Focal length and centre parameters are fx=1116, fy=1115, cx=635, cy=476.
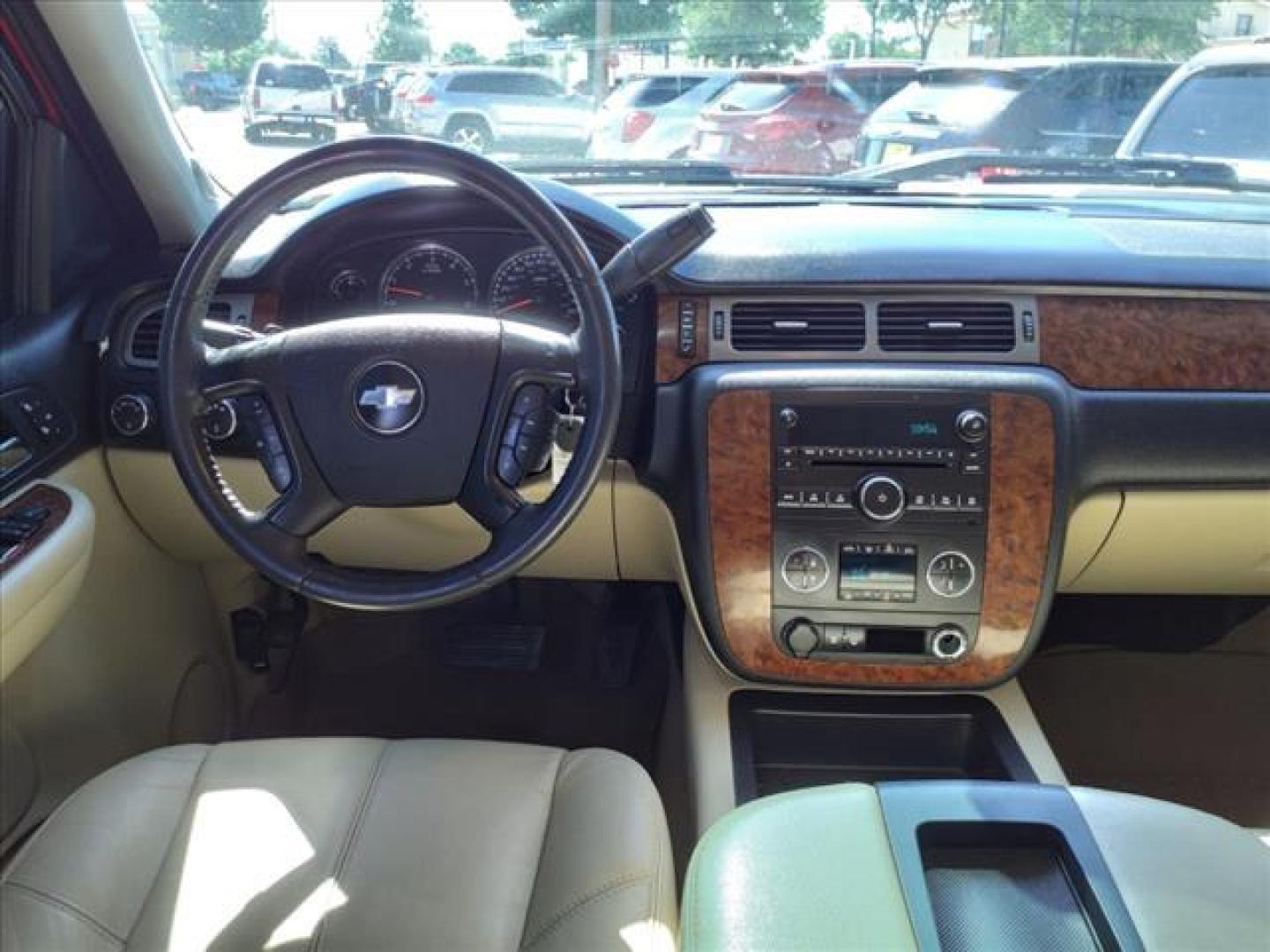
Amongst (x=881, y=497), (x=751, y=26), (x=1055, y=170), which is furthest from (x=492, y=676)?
(x=1055, y=170)

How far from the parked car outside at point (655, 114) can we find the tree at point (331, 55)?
1.55 feet

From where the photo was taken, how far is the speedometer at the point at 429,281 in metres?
1.93

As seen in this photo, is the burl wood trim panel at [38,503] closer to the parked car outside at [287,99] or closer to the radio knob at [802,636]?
the parked car outside at [287,99]

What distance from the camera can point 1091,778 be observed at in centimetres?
233

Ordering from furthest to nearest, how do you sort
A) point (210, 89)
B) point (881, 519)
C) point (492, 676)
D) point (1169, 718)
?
point (492, 676) < point (1169, 718) < point (210, 89) < point (881, 519)

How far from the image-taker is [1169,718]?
8.00 ft

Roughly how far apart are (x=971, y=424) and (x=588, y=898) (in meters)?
0.91

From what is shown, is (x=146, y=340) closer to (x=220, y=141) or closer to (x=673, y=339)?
(x=220, y=141)

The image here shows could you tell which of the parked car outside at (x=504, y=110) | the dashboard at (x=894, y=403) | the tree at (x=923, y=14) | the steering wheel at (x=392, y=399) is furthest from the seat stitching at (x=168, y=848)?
the tree at (x=923, y=14)

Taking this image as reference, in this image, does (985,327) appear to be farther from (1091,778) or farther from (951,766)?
(1091,778)

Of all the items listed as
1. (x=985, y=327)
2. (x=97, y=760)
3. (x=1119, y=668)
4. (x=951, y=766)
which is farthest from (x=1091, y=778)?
(x=97, y=760)

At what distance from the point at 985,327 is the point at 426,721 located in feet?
4.89

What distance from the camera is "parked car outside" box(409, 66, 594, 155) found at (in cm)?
202

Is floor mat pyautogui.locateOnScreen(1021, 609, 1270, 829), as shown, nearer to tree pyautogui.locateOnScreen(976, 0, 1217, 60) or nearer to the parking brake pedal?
the parking brake pedal
